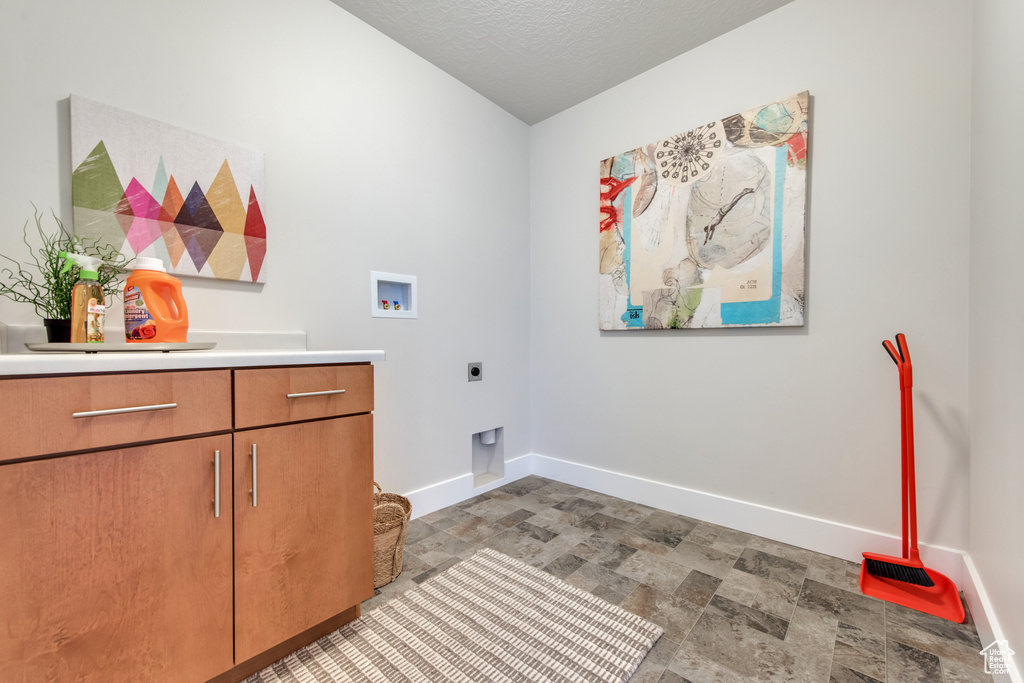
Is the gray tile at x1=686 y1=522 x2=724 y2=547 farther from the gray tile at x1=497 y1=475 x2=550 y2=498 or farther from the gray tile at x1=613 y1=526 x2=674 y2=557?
the gray tile at x1=497 y1=475 x2=550 y2=498

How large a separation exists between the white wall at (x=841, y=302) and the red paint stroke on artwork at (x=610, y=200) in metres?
0.19

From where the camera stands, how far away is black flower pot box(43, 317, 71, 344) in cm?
114

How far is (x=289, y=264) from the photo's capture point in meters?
1.74

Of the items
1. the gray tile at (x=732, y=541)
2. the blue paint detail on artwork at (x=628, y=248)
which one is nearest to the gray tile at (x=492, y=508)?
the gray tile at (x=732, y=541)

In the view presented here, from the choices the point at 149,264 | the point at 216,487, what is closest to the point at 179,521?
the point at 216,487

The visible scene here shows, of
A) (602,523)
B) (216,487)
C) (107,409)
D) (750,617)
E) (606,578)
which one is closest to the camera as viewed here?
(107,409)

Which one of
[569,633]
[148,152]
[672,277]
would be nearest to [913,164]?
[672,277]

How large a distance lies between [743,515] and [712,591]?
2.01 feet

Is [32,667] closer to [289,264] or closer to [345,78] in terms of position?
[289,264]

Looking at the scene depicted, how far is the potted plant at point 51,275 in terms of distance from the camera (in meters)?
1.17

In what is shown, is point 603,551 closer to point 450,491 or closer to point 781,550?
point 781,550

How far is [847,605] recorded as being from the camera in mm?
1431

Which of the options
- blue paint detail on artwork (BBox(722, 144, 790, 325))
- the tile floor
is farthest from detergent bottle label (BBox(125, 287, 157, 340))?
blue paint detail on artwork (BBox(722, 144, 790, 325))

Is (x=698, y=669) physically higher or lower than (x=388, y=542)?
lower
